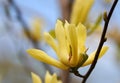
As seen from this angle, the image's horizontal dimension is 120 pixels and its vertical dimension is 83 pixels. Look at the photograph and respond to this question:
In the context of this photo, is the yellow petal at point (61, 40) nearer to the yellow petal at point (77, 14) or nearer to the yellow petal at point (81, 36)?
the yellow petal at point (81, 36)

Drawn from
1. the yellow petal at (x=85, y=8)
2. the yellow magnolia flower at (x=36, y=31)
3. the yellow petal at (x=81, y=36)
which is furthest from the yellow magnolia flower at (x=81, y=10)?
the yellow magnolia flower at (x=36, y=31)

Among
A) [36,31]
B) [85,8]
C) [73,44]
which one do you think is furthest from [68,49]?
[36,31]

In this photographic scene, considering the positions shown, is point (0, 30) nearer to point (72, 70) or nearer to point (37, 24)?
point (37, 24)

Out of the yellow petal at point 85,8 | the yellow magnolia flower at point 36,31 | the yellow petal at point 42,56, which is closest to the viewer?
the yellow petal at point 42,56

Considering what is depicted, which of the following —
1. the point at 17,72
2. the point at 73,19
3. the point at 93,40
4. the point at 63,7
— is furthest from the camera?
the point at 17,72

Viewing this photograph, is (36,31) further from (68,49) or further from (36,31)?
(68,49)

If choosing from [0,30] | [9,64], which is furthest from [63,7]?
[9,64]

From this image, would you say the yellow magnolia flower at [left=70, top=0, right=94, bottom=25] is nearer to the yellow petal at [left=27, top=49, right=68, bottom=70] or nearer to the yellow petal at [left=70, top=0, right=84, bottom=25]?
the yellow petal at [left=70, top=0, right=84, bottom=25]
